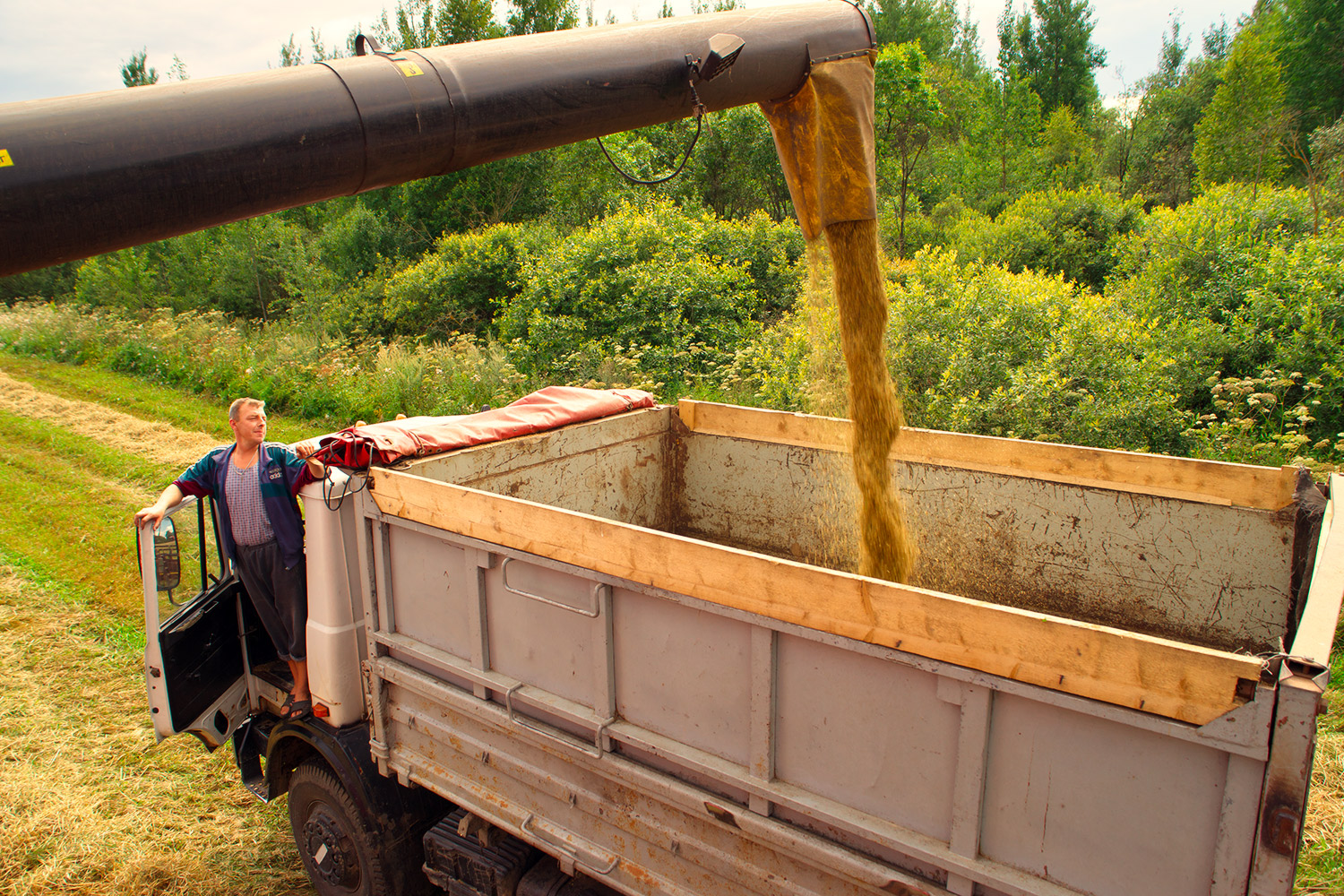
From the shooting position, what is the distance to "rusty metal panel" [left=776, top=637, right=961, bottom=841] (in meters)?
2.12

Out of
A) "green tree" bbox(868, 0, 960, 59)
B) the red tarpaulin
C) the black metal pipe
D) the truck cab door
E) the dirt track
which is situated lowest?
the dirt track

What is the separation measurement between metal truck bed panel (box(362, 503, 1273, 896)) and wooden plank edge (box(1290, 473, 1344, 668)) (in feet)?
0.85

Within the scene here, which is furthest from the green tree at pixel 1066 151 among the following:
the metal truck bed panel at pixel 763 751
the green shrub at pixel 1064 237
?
the metal truck bed panel at pixel 763 751

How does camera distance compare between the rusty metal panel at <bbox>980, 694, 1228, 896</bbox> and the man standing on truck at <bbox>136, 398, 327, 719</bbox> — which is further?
the man standing on truck at <bbox>136, 398, 327, 719</bbox>

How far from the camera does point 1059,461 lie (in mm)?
3895

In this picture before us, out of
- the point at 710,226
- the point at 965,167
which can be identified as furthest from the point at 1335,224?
the point at 965,167

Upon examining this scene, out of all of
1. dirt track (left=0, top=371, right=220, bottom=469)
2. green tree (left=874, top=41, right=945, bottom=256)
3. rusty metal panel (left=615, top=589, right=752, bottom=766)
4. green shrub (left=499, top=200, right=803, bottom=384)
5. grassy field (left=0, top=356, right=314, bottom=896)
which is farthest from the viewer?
green tree (left=874, top=41, right=945, bottom=256)

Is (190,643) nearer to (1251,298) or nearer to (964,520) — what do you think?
(964,520)

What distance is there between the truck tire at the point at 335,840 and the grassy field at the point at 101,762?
0.49 meters

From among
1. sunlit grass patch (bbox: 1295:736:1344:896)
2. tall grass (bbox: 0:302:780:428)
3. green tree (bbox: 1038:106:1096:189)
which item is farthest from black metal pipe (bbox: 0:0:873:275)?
green tree (bbox: 1038:106:1096:189)

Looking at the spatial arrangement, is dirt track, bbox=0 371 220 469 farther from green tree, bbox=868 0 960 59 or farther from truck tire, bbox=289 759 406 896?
green tree, bbox=868 0 960 59

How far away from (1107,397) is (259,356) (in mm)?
14581

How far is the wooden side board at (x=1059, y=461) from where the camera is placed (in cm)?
341

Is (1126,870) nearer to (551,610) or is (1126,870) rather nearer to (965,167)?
(551,610)
